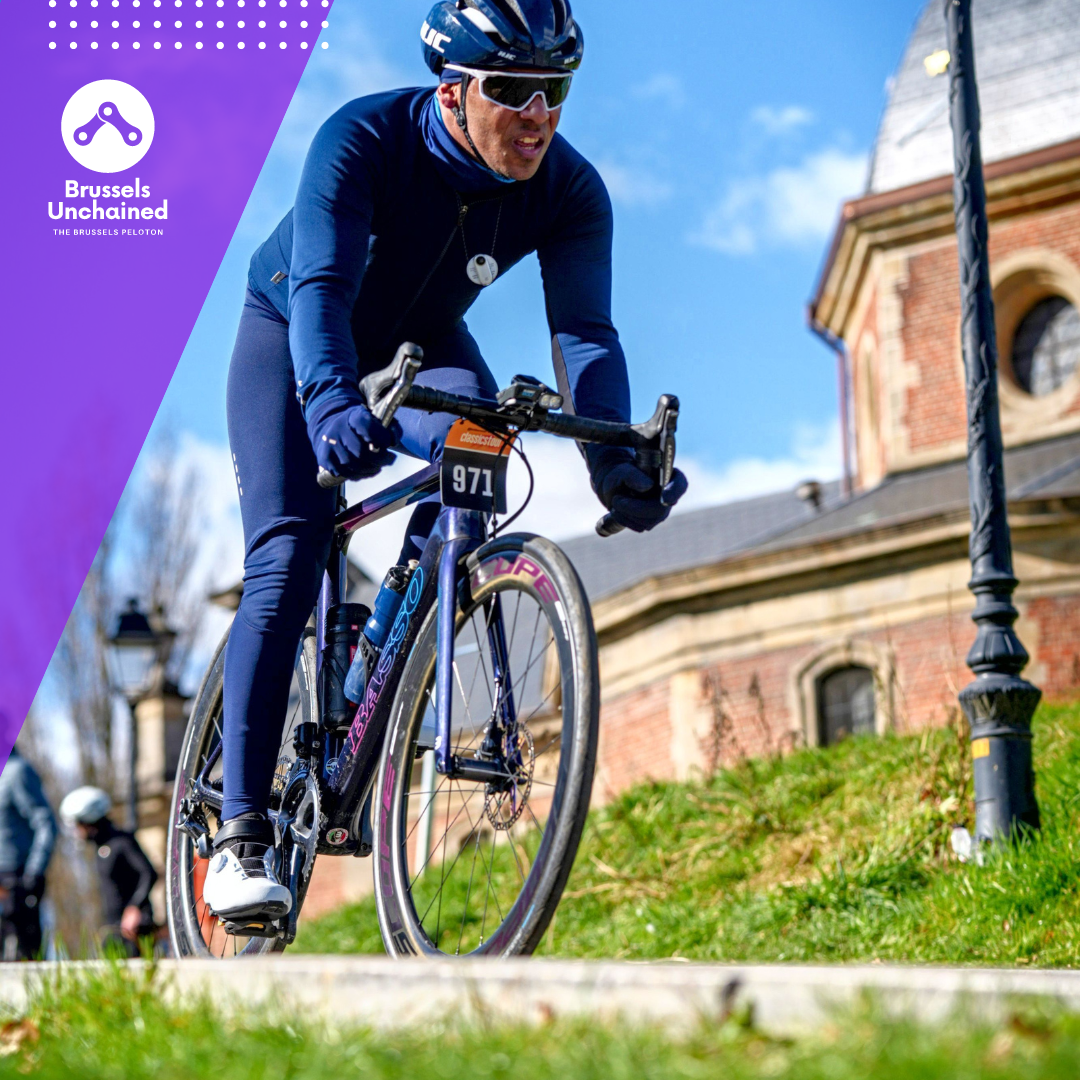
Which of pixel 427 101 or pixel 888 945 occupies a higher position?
pixel 427 101

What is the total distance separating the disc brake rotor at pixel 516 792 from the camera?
314 centimetres

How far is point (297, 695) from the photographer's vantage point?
398 centimetres

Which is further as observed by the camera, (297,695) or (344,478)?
(297,695)

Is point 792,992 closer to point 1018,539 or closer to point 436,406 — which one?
point 436,406

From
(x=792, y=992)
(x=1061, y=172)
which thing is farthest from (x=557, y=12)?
(x=1061, y=172)

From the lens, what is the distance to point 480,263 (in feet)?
11.8

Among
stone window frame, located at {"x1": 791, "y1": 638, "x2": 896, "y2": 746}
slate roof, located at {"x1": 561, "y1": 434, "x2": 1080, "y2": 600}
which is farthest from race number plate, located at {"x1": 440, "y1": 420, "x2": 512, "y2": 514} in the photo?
stone window frame, located at {"x1": 791, "y1": 638, "x2": 896, "y2": 746}

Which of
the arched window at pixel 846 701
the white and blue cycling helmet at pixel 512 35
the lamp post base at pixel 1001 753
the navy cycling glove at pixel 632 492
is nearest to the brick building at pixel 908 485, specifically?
the arched window at pixel 846 701

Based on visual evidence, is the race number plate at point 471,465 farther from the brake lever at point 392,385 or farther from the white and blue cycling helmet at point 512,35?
the white and blue cycling helmet at point 512,35

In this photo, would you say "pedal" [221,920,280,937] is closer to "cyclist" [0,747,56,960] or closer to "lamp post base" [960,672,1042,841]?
"lamp post base" [960,672,1042,841]

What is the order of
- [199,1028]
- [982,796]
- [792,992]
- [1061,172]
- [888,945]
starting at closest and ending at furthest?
[792,992], [199,1028], [888,945], [982,796], [1061,172]

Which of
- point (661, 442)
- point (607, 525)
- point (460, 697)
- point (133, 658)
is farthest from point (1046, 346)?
point (460, 697)

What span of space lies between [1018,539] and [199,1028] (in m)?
19.1

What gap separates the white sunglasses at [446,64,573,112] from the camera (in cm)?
331
